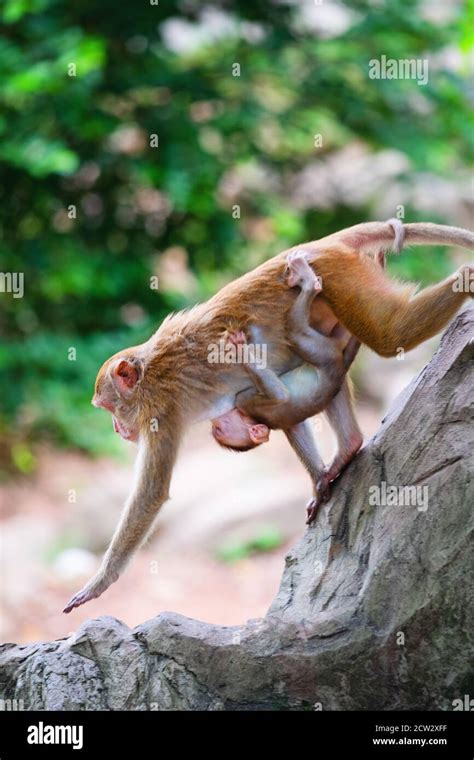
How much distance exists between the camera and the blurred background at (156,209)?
10836mm

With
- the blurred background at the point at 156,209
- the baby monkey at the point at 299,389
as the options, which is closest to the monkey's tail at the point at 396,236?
the baby monkey at the point at 299,389

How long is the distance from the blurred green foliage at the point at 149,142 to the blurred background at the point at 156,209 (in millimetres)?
26

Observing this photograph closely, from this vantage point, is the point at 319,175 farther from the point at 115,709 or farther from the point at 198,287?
the point at 115,709

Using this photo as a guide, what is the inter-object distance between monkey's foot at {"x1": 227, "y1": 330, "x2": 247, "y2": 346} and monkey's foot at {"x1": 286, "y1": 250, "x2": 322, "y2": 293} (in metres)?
0.36

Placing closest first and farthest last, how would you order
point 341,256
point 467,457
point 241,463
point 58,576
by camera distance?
point 467,457 → point 341,256 → point 58,576 → point 241,463

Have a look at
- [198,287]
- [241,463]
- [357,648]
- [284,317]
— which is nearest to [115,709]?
[357,648]

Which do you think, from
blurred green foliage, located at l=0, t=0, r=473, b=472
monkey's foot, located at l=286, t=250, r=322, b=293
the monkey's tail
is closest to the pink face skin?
monkey's foot, located at l=286, t=250, r=322, b=293

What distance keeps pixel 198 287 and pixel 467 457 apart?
7.35 metres

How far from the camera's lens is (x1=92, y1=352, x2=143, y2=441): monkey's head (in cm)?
570

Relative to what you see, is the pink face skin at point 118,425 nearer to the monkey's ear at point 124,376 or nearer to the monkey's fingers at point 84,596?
the monkey's ear at point 124,376

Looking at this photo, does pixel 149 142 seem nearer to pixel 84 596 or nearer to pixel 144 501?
pixel 144 501

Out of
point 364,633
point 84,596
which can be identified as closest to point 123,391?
point 84,596

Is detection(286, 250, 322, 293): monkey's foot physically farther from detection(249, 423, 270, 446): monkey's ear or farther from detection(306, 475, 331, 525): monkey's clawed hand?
detection(306, 475, 331, 525): monkey's clawed hand

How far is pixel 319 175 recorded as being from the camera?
48.0 feet
